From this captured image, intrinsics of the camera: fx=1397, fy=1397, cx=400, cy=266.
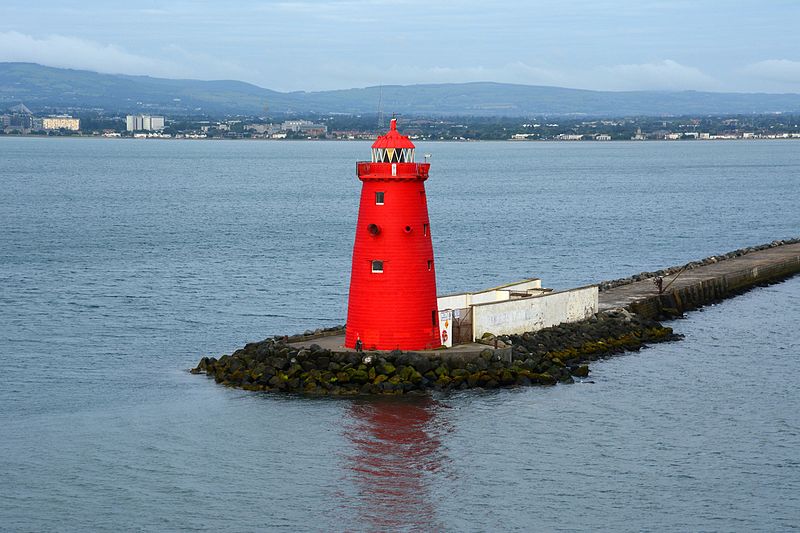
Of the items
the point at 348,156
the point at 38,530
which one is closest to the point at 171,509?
the point at 38,530

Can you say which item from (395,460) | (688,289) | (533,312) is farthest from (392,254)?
(688,289)

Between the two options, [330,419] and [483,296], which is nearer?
[330,419]

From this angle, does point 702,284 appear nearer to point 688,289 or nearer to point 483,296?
point 688,289

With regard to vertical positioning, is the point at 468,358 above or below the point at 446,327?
below

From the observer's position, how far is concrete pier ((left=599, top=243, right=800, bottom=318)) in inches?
1453

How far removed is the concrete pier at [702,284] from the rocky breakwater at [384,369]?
6.45m

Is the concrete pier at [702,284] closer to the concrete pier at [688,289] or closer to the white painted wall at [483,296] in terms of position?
the concrete pier at [688,289]

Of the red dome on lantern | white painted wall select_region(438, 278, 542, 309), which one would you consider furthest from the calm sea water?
the red dome on lantern

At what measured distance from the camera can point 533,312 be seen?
3108 cm

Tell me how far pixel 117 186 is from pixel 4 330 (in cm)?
6858

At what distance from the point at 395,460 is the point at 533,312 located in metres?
8.63

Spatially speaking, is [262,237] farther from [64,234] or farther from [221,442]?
[221,442]

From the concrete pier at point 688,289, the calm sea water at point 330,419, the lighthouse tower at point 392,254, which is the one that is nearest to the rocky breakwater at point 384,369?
the concrete pier at point 688,289

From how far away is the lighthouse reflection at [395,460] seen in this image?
67.8ft
